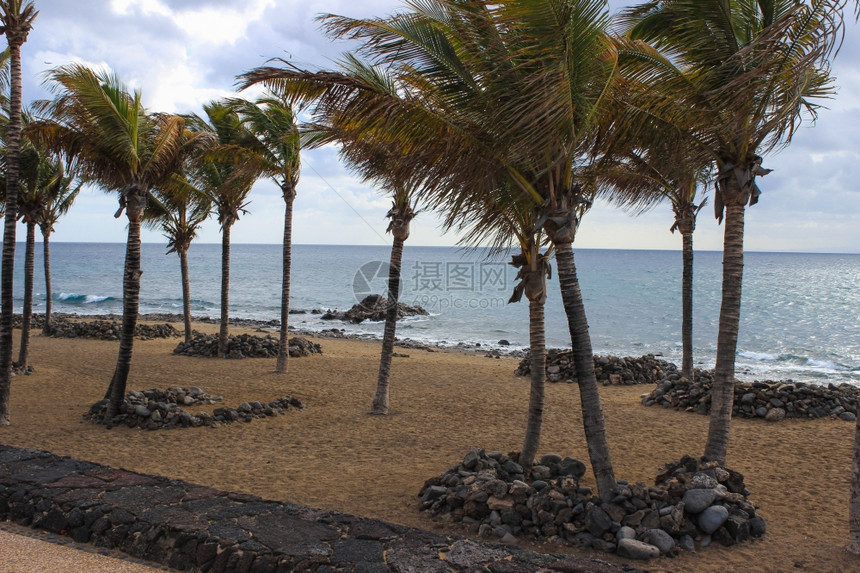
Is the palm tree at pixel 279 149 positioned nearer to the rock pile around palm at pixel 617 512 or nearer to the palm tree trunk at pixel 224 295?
the palm tree trunk at pixel 224 295

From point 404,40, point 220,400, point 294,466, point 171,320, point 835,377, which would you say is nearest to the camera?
point 404,40

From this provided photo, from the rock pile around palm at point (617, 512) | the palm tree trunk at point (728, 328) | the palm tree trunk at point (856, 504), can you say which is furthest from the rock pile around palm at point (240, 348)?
the palm tree trunk at point (856, 504)

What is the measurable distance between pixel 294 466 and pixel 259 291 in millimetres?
62319

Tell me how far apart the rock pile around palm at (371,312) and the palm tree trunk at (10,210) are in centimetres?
3119

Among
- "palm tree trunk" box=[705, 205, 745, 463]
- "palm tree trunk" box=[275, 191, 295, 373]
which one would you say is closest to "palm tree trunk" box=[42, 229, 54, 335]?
"palm tree trunk" box=[275, 191, 295, 373]

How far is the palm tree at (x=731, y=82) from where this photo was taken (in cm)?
593

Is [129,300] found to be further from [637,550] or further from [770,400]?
[770,400]

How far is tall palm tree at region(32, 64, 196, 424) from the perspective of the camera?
383 inches

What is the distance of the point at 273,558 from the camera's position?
4777 mm

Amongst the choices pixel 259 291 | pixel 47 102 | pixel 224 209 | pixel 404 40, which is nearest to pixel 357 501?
pixel 404 40

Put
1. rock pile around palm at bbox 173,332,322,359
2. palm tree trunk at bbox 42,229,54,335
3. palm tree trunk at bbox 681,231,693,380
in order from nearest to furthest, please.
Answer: palm tree trunk at bbox 681,231,693,380, rock pile around palm at bbox 173,332,322,359, palm tree trunk at bbox 42,229,54,335

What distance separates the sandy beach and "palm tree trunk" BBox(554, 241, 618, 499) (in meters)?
0.90

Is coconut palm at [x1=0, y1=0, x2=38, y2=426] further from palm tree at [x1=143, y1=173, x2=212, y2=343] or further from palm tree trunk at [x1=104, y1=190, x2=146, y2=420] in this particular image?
palm tree at [x1=143, y1=173, x2=212, y2=343]

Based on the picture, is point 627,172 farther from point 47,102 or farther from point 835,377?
point 835,377
